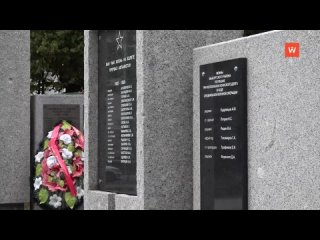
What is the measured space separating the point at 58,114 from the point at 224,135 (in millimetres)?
6014

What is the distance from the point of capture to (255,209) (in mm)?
5855

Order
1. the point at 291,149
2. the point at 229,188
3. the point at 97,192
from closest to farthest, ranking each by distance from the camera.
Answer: the point at 291,149 < the point at 229,188 < the point at 97,192

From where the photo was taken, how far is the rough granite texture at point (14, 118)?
1145 cm

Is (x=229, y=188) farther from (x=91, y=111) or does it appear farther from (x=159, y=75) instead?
(x=91, y=111)

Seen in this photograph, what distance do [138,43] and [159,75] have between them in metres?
0.37

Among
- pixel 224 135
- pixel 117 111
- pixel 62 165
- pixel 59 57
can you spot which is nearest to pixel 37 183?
pixel 62 165

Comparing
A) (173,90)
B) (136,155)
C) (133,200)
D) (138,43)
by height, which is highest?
(138,43)

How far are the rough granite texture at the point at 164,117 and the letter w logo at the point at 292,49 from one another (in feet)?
5.11

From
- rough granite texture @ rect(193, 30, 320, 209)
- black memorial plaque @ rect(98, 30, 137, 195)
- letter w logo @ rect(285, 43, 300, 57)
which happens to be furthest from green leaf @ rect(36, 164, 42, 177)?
letter w logo @ rect(285, 43, 300, 57)

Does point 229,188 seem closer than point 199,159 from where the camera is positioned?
Yes

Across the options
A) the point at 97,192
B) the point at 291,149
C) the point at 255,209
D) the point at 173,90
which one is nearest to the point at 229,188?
the point at 255,209

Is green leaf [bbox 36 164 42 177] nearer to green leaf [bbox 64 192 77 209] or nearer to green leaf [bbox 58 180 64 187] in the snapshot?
green leaf [bbox 58 180 64 187]

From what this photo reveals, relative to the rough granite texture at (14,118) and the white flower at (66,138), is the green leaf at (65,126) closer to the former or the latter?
the white flower at (66,138)

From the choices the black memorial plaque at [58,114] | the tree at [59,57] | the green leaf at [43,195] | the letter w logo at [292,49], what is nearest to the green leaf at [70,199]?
the green leaf at [43,195]
